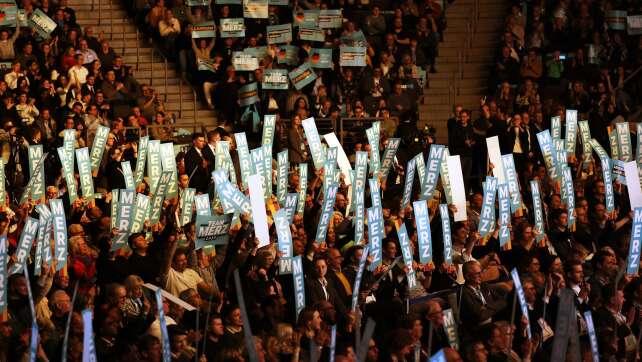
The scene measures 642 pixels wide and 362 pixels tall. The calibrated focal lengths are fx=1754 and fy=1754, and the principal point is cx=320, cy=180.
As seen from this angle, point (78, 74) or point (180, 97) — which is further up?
point (78, 74)

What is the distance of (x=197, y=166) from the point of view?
20484mm

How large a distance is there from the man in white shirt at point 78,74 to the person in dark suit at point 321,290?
8.01 m

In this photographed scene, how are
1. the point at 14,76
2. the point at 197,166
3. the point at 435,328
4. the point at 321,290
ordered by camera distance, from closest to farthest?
the point at 435,328 < the point at 321,290 < the point at 197,166 < the point at 14,76

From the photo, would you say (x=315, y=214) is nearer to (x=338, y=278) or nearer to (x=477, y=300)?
(x=338, y=278)

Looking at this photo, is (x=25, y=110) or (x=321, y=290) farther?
(x=25, y=110)

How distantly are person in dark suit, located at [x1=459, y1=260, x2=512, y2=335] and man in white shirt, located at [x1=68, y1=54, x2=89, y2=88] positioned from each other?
8476 mm

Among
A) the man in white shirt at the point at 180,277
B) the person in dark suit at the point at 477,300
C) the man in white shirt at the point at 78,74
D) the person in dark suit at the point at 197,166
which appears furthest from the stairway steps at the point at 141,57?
the person in dark suit at the point at 477,300

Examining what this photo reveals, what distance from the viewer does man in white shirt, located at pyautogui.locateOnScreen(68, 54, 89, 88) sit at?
23.2 metres

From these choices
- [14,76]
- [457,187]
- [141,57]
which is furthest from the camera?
[141,57]

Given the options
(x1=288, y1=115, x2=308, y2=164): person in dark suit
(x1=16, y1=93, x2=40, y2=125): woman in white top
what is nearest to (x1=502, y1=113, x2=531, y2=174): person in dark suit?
(x1=288, y1=115, x2=308, y2=164): person in dark suit

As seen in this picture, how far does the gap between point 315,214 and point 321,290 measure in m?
3.22

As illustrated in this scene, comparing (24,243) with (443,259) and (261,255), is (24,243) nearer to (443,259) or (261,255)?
(261,255)

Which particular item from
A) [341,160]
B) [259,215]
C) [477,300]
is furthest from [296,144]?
[477,300]

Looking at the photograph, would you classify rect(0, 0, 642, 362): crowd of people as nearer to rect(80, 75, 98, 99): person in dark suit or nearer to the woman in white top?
the woman in white top
